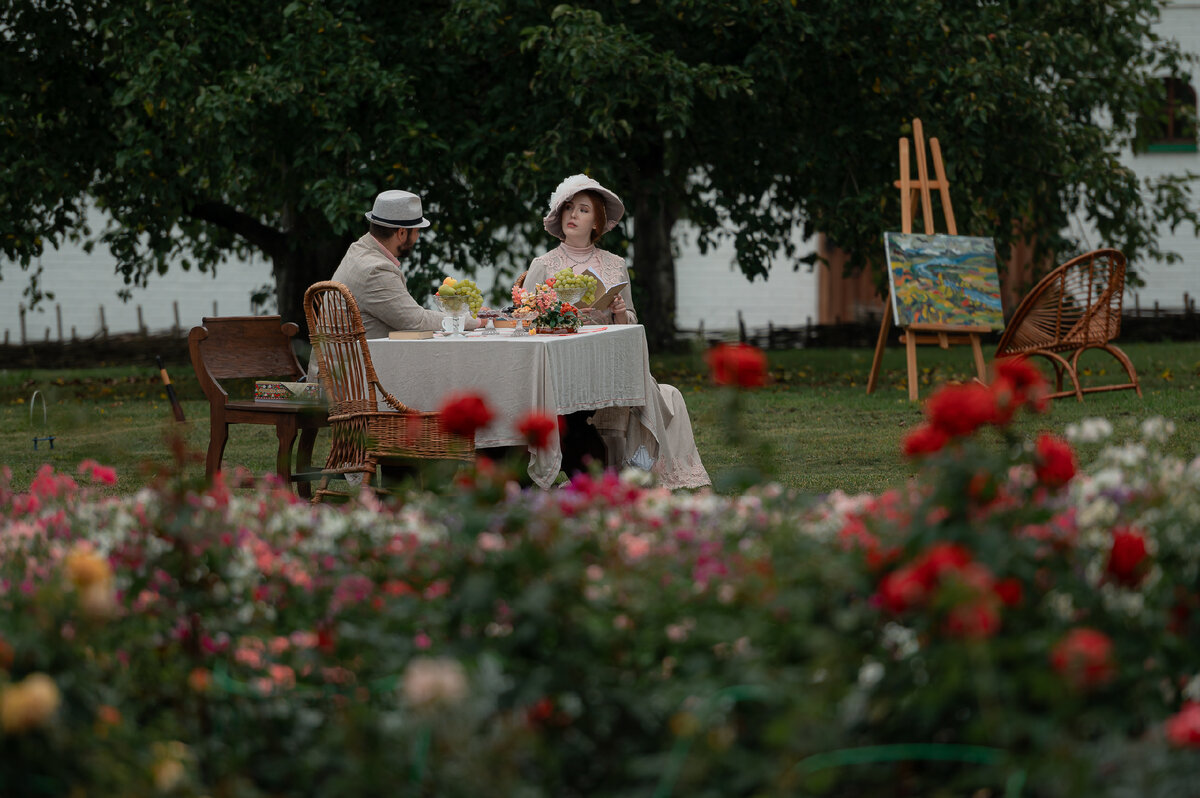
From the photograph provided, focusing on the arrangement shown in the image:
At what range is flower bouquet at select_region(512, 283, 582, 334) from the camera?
6.09m

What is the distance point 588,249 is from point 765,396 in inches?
193

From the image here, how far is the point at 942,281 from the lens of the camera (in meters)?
10.9

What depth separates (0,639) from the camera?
221cm

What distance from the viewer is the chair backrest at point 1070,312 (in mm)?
9797

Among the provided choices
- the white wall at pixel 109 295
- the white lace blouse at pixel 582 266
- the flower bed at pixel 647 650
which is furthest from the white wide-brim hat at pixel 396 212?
the white wall at pixel 109 295

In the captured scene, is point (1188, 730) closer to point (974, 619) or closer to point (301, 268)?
point (974, 619)

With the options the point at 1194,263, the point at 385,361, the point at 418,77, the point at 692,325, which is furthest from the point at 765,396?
the point at 1194,263

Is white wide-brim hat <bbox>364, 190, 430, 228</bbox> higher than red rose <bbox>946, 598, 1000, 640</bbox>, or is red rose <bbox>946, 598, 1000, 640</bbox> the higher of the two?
white wide-brim hat <bbox>364, 190, 430, 228</bbox>

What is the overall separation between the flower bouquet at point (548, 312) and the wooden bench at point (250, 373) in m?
0.95

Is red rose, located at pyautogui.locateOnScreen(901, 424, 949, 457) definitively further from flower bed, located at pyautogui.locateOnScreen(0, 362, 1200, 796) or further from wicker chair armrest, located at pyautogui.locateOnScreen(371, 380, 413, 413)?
wicker chair armrest, located at pyautogui.locateOnScreen(371, 380, 413, 413)

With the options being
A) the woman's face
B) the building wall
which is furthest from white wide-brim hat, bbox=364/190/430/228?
the building wall

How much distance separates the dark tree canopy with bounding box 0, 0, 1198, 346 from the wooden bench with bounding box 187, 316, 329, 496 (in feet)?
14.5

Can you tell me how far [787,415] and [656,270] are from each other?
735 centimetres

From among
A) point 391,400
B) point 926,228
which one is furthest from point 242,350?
point 926,228
